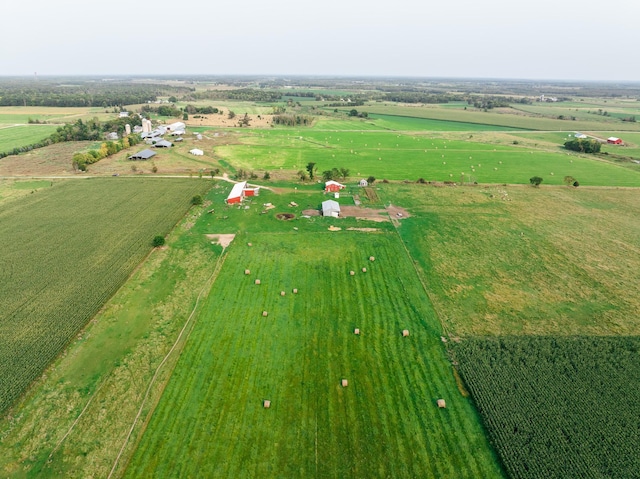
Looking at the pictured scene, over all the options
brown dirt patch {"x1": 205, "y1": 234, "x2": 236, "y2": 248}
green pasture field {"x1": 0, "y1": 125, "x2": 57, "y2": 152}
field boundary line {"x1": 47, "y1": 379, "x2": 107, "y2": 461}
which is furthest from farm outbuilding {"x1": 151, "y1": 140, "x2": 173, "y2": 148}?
field boundary line {"x1": 47, "y1": 379, "x2": 107, "y2": 461}

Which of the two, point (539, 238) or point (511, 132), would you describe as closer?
point (539, 238)

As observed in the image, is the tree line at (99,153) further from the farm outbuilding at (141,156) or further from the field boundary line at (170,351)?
the field boundary line at (170,351)

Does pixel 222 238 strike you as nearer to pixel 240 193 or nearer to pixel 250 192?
pixel 240 193

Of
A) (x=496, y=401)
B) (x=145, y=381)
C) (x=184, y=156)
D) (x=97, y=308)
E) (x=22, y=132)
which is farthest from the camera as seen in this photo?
(x=22, y=132)

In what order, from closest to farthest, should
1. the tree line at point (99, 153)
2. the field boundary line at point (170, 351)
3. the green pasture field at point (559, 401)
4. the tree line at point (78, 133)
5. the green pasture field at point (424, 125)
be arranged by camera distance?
the green pasture field at point (559, 401), the field boundary line at point (170, 351), the tree line at point (99, 153), the tree line at point (78, 133), the green pasture field at point (424, 125)

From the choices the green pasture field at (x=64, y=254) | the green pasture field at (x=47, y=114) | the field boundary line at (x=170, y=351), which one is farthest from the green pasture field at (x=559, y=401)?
the green pasture field at (x=47, y=114)

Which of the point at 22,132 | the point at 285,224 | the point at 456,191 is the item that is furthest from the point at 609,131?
the point at 22,132

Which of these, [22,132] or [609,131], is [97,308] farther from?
[609,131]
